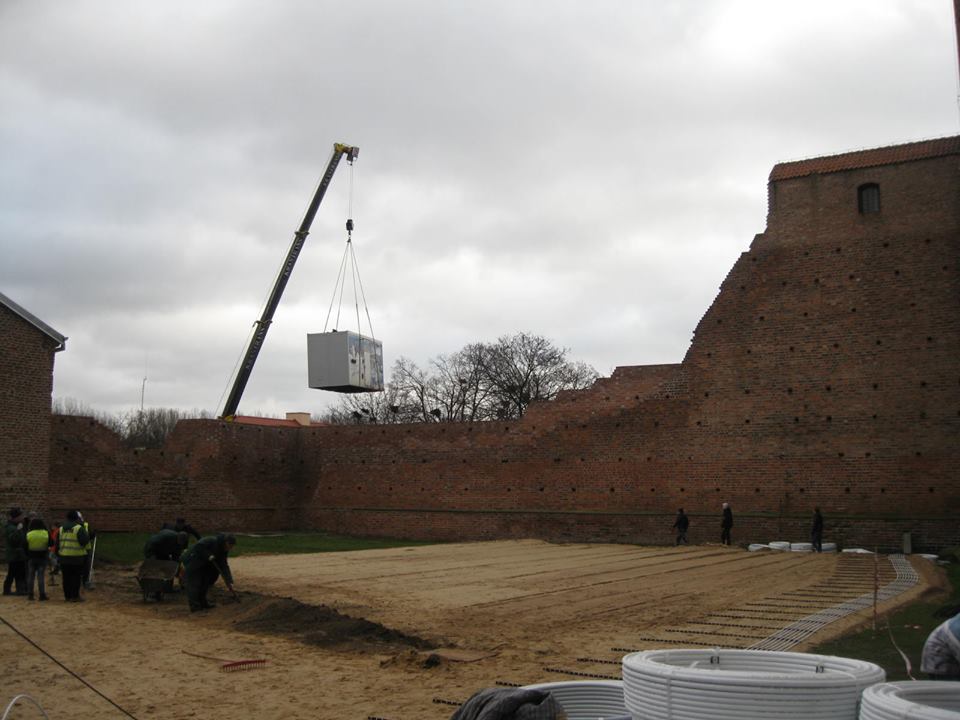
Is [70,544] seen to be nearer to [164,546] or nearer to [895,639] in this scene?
[164,546]

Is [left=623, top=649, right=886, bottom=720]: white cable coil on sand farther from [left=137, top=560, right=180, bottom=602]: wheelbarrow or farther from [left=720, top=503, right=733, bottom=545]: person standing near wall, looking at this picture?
[left=720, top=503, right=733, bottom=545]: person standing near wall

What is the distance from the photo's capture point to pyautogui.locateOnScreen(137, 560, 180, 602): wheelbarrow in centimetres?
1385

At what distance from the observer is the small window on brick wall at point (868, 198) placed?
25791 mm

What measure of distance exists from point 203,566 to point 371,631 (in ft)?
11.2

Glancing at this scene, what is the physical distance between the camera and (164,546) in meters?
14.5

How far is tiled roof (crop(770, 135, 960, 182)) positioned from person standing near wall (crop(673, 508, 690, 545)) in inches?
392

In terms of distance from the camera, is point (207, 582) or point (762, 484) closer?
point (207, 582)

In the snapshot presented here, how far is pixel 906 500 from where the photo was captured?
951 inches

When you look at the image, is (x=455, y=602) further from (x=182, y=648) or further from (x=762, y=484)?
(x=762, y=484)

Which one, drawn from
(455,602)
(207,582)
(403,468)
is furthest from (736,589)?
(403,468)

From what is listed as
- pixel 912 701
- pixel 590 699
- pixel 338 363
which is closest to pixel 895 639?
pixel 590 699

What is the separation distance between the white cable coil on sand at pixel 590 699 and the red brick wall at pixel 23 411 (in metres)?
18.8

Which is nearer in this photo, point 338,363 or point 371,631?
point 371,631

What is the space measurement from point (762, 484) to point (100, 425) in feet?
64.6
